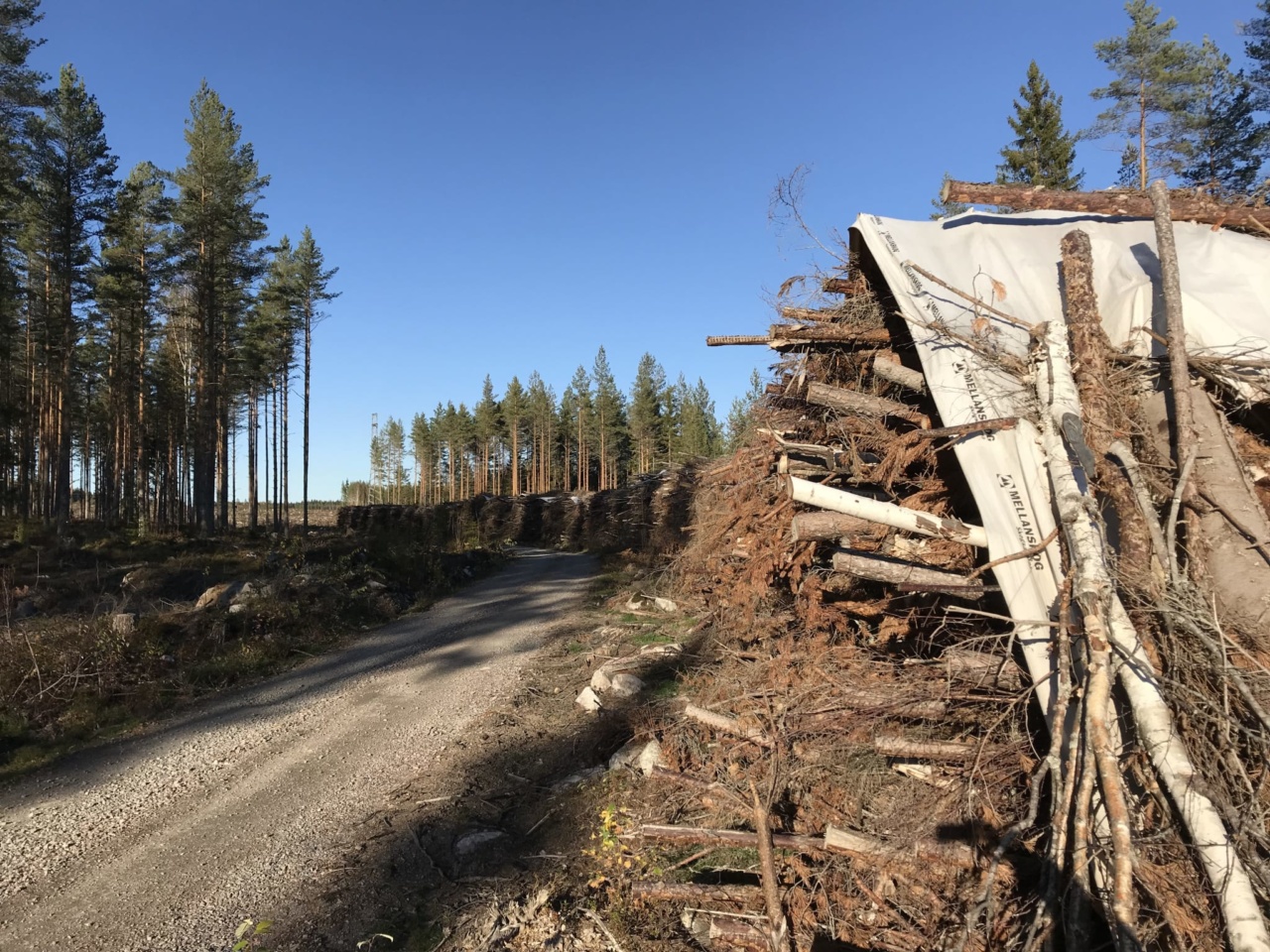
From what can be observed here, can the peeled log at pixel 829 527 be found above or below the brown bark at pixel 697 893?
above

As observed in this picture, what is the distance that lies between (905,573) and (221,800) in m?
6.04

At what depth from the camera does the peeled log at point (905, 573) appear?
4.48 metres

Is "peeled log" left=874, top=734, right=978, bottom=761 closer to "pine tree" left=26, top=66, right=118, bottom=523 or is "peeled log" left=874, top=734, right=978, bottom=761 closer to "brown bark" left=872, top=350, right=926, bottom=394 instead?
"brown bark" left=872, top=350, right=926, bottom=394

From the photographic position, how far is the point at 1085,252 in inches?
185

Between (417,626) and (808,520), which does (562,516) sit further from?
(808,520)

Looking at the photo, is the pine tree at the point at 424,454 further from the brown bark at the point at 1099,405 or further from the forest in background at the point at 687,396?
the brown bark at the point at 1099,405

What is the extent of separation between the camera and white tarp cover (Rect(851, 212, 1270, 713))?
165 inches

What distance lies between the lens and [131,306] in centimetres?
2952

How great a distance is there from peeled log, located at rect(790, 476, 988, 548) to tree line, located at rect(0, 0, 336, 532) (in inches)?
1035

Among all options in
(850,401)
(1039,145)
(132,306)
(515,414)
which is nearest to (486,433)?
(515,414)

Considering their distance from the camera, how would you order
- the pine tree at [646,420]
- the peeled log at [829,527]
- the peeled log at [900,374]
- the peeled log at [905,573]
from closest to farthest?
the peeled log at [905,573] < the peeled log at [829,527] < the peeled log at [900,374] < the pine tree at [646,420]

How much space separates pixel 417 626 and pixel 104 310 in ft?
95.6

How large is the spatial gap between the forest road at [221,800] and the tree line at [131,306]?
2059 centimetres

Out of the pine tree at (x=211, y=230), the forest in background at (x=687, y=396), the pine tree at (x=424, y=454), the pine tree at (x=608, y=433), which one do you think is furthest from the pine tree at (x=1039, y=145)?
the pine tree at (x=424, y=454)
